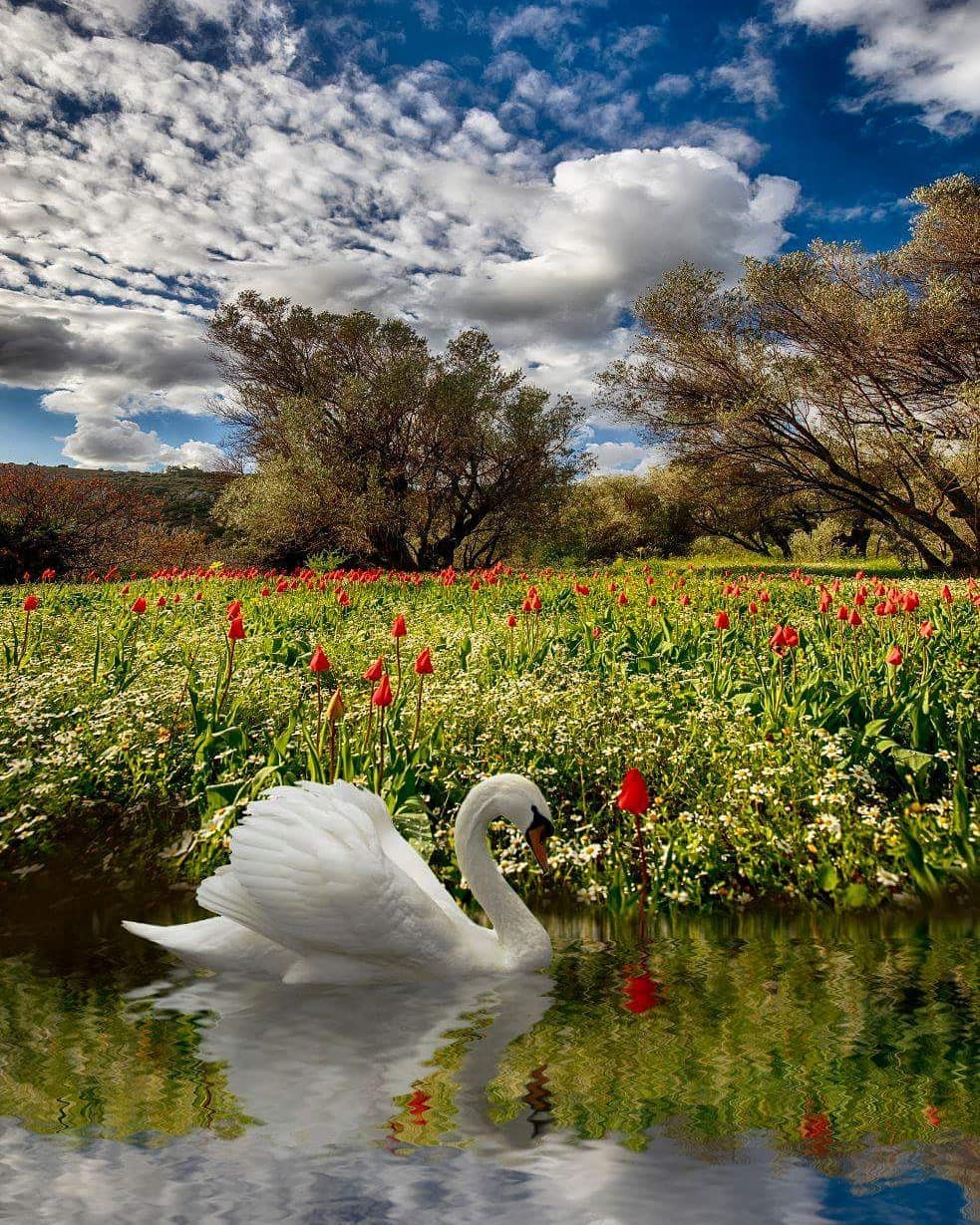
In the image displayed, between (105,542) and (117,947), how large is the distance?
2705cm

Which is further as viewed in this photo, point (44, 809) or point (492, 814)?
A: point (44, 809)

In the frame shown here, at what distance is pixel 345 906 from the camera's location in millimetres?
3111

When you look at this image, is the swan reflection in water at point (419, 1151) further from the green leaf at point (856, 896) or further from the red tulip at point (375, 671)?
the green leaf at point (856, 896)

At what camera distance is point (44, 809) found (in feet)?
17.5

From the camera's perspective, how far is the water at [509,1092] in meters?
2.03

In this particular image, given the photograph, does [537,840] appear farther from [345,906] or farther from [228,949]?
[228,949]

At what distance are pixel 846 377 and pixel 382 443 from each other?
1571 centimetres

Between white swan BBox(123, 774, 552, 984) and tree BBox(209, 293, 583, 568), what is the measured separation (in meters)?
24.1

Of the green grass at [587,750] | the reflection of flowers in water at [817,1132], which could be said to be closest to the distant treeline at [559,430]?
the green grass at [587,750]

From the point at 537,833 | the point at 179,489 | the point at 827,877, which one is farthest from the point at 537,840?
the point at 179,489

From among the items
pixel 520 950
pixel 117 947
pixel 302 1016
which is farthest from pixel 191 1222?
pixel 117 947

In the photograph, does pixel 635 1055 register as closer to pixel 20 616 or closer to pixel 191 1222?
pixel 191 1222

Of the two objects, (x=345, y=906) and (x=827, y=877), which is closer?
(x=345, y=906)

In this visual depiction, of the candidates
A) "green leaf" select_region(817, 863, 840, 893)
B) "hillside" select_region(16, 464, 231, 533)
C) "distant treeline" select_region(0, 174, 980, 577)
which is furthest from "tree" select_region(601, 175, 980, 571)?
"green leaf" select_region(817, 863, 840, 893)
